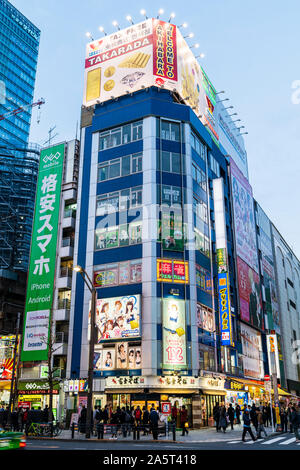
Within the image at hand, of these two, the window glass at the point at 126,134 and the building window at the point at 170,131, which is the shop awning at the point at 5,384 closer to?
the window glass at the point at 126,134

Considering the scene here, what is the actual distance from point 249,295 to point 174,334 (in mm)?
24572

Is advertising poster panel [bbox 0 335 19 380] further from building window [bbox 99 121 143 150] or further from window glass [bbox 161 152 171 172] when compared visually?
window glass [bbox 161 152 171 172]

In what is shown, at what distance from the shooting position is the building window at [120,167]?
146 feet

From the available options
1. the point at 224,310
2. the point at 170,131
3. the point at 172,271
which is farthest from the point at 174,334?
the point at 170,131

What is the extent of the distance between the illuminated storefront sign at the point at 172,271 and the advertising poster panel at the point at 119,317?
301cm

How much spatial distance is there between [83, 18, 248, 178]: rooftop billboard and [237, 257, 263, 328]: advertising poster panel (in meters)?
20.6

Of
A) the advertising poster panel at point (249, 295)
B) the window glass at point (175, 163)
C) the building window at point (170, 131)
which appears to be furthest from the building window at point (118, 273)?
the advertising poster panel at point (249, 295)

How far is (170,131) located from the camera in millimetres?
45938

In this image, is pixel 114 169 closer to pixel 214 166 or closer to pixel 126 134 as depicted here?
pixel 126 134

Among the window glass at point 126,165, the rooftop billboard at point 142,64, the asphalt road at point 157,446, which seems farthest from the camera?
the rooftop billboard at point 142,64

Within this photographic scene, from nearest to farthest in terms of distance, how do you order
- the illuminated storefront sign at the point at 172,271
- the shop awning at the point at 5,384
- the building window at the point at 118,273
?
the illuminated storefront sign at the point at 172,271, the building window at the point at 118,273, the shop awning at the point at 5,384

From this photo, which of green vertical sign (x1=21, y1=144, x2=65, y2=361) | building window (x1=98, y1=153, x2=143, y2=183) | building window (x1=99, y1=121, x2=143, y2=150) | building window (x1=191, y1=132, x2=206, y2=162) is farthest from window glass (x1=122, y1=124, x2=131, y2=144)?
green vertical sign (x1=21, y1=144, x2=65, y2=361)

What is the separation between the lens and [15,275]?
60.6 meters

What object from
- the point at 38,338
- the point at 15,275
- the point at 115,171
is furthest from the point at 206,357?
the point at 15,275
